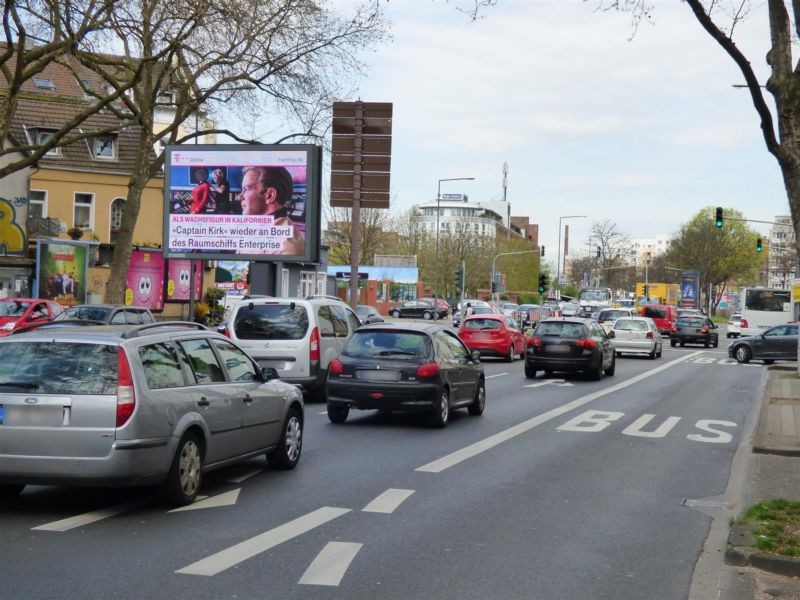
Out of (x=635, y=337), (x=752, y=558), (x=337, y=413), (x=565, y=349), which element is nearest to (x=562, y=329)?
(x=565, y=349)

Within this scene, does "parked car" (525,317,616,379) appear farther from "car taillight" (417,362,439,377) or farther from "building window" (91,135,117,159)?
"building window" (91,135,117,159)

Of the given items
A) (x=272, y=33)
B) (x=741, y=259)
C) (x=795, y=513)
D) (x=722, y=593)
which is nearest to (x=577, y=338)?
(x=272, y=33)

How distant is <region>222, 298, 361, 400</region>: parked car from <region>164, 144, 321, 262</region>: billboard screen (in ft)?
39.5

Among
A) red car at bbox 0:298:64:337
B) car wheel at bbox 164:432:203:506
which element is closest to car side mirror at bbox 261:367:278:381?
car wheel at bbox 164:432:203:506

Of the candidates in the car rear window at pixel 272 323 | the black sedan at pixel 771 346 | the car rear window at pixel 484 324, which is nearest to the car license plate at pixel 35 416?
the car rear window at pixel 272 323

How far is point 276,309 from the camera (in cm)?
1781

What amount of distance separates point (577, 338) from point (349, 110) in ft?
29.2

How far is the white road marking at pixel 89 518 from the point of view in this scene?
7.51m

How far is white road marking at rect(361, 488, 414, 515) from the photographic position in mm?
8492

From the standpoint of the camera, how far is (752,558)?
6.88m

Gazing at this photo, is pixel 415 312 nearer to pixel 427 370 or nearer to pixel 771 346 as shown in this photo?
pixel 771 346

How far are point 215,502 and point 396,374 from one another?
601 centimetres

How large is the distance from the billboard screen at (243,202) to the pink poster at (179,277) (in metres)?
13.3

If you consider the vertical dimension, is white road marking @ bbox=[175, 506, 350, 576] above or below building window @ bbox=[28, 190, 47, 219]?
below
